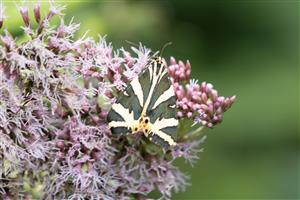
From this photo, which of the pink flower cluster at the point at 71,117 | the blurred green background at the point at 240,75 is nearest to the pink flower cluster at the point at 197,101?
the pink flower cluster at the point at 71,117

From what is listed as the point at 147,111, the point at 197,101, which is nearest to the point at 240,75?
the point at 197,101

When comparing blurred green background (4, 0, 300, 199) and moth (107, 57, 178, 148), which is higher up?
blurred green background (4, 0, 300, 199)

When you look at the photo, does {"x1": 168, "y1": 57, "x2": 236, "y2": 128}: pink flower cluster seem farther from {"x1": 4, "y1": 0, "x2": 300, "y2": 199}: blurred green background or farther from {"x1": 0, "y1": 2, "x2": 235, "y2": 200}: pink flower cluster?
{"x1": 4, "y1": 0, "x2": 300, "y2": 199}: blurred green background

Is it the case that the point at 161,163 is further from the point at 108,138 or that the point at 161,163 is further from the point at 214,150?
the point at 214,150

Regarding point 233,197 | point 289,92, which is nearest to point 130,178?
point 233,197

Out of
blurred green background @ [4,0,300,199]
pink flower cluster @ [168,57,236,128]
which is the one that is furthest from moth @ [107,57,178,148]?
blurred green background @ [4,0,300,199]
